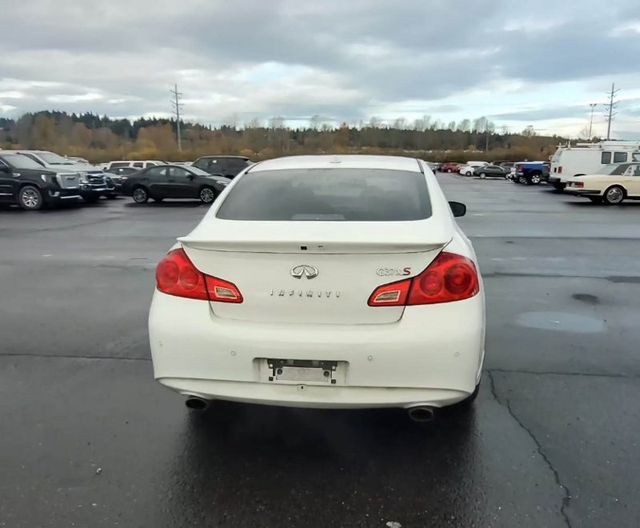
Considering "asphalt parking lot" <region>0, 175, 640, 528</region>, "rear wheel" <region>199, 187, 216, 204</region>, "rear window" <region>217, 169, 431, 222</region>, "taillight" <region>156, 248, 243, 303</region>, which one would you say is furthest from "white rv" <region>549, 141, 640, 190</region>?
"taillight" <region>156, 248, 243, 303</region>

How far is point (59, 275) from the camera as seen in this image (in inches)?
309

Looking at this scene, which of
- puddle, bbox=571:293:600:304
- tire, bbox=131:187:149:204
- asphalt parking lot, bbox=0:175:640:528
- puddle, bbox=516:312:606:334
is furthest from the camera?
tire, bbox=131:187:149:204

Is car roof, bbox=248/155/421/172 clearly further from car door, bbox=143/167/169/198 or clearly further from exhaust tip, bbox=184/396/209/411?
car door, bbox=143/167/169/198

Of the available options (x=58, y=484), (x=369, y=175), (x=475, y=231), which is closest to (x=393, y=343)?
(x=369, y=175)

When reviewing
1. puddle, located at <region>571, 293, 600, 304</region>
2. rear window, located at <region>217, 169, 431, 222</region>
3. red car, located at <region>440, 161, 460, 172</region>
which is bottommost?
red car, located at <region>440, 161, 460, 172</region>

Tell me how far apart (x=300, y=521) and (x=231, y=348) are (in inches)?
34.3

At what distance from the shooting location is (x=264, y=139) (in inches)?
4055

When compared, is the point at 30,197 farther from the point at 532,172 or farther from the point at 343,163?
the point at 532,172

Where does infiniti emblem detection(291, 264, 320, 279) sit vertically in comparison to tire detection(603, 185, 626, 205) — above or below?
above

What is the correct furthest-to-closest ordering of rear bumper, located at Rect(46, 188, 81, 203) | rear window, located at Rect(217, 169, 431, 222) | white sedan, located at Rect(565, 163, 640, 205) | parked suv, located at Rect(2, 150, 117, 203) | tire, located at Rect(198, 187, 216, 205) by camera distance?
white sedan, located at Rect(565, 163, 640, 205) → tire, located at Rect(198, 187, 216, 205) → parked suv, located at Rect(2, 150, 117, 203) → rear bumper, located at Rect(46, 188, 81, 203) → rear window, located at Rect(217, 169, 431, 222)

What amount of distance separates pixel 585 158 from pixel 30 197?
24.9 m

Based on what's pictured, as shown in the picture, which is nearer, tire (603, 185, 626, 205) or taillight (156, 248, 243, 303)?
taillight (156, 248, 243, 303)

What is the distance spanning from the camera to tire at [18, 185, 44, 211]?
18033mm

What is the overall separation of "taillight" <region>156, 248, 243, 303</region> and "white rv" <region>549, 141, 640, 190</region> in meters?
28.0
